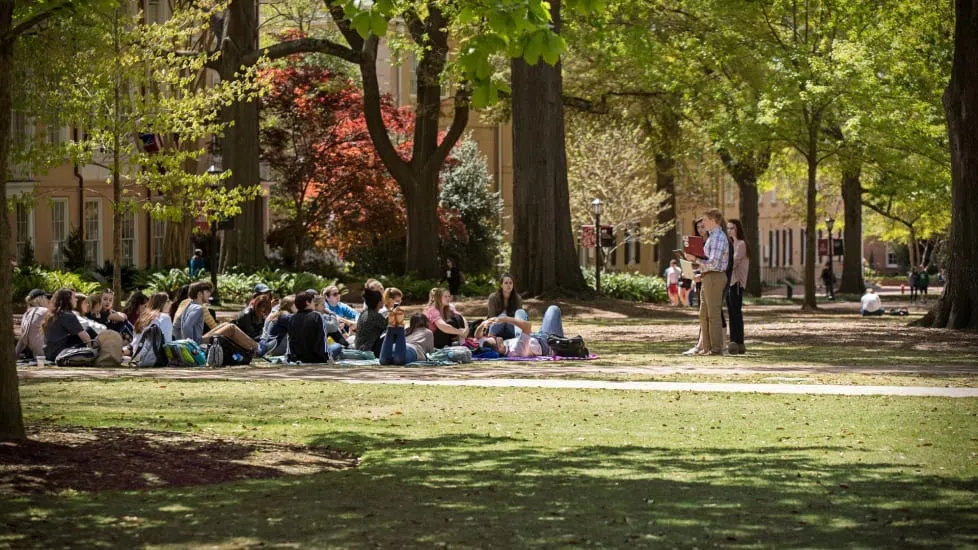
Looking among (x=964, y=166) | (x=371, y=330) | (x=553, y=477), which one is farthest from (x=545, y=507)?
(x=964, y=166)

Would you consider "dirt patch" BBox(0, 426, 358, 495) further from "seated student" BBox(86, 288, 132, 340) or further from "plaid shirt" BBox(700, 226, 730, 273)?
"plaid shirt" BBox(700, 226, 730, 273)

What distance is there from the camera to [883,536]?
7.36 m

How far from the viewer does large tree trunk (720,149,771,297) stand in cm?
4438

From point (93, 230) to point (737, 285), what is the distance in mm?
27055

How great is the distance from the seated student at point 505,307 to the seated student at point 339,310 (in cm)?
233

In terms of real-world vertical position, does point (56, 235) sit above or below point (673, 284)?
above

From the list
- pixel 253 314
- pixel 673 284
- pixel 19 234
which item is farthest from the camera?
pixel 673 284

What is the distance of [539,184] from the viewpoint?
109 feet

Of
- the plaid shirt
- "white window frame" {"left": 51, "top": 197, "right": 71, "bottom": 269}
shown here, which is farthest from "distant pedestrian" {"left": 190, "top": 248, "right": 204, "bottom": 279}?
the plaid shirt

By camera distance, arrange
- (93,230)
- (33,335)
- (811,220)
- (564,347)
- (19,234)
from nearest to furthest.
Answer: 1. (33,335)
2. (564,347)
3. (811,220)
4. (19,234)
5. (93,230)

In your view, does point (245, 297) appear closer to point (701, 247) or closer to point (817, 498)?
point (701, 247)

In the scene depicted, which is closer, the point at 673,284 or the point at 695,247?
the point at 695,247

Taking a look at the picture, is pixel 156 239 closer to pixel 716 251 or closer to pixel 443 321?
pixel 443 321

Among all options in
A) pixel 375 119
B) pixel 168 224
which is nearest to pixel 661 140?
pixel 375 119
